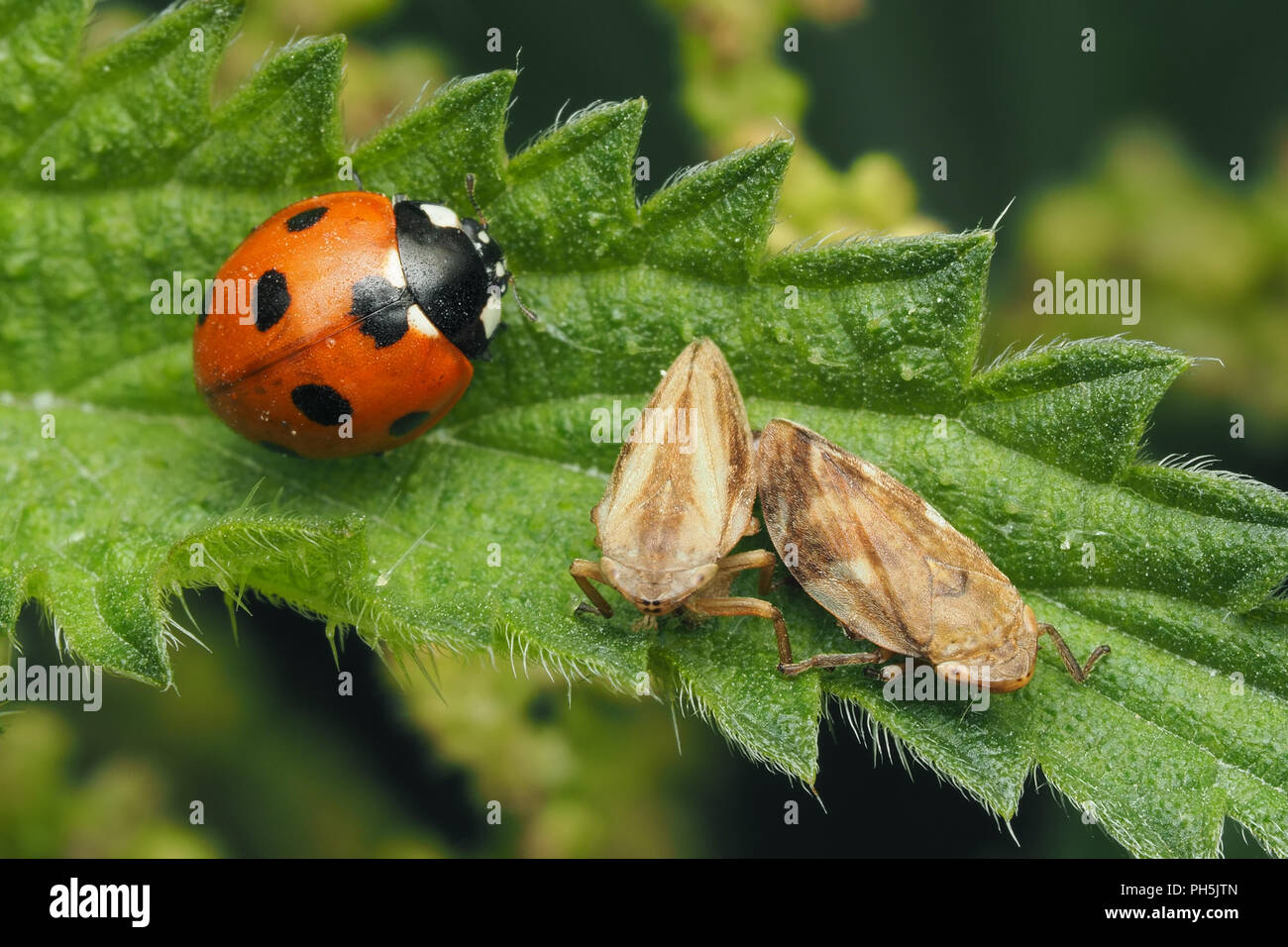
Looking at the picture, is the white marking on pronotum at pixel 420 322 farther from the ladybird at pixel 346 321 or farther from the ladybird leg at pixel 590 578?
the ladybird leg at pixel 590 578

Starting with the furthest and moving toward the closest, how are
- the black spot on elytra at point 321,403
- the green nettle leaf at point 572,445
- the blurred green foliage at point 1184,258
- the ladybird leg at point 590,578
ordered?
the blurred green foliage at point 1184,258 → the black spot on elytra at point 321,403 → the ladybird leg at point 590,578 → the green nettle leaf at point 572,445

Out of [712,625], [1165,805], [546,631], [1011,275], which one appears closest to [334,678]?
[546,631]

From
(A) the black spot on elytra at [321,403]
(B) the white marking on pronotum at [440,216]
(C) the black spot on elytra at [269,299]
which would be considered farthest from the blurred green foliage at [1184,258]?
Result: (C) the black spot on elytra at [269,299]

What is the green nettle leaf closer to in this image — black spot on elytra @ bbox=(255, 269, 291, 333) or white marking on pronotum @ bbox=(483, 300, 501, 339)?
white marking on pronotum @ bbox=(483, 300, 501, 339)

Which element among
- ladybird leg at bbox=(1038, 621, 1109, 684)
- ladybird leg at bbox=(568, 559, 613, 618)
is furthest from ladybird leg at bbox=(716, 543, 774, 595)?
ladybird leg at bbox=(1038, 621, 1109, 684)

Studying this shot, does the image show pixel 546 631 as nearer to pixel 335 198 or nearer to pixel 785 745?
pixel 785 745

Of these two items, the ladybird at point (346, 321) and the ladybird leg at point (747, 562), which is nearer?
the ladybird leg at point (747, 562)

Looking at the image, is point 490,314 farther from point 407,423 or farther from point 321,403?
point 321,403
